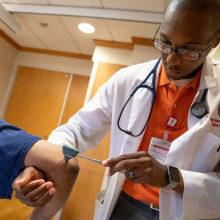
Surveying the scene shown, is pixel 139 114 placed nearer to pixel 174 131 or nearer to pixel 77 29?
pixel 174 131

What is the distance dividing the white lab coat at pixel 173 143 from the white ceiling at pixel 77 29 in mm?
1389

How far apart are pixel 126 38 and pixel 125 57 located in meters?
0.27

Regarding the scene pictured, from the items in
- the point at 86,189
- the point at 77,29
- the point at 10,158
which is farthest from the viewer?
the point at 77,29

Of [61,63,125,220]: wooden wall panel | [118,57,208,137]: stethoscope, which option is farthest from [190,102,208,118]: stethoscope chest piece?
[61,63,125,220]: wooden wall panel

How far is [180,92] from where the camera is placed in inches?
36.5

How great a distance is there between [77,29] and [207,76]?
90.5 inches

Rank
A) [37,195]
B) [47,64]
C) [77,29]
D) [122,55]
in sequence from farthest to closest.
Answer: [47,64], [122,55], [77,29], [37,195]

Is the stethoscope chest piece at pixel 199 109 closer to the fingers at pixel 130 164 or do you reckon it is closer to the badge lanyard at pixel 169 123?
the badge lanyard at pixel 169 123

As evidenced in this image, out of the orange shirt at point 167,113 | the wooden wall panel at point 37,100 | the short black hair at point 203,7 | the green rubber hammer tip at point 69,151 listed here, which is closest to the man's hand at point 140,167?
the green rubber hammer tip at point 69,151

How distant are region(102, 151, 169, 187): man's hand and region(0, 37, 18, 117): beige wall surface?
12.5 ft

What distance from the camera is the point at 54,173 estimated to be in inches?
29.1

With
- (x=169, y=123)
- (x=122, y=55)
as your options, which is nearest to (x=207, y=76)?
(x=169, y=123)

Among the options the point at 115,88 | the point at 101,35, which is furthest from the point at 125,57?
the point at 115,88

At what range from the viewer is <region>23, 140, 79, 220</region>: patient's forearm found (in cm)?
73
